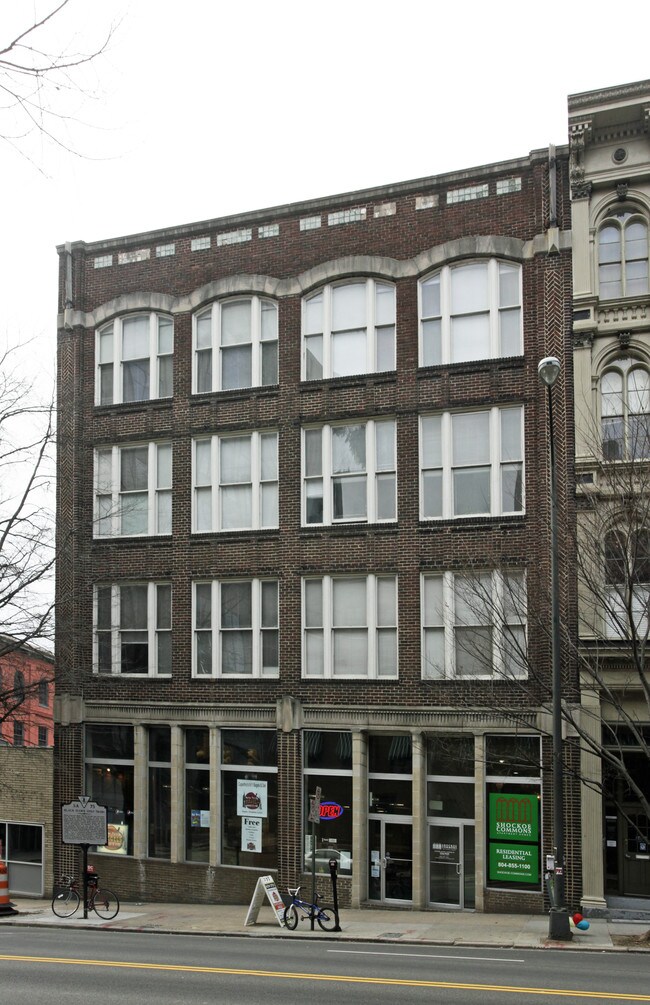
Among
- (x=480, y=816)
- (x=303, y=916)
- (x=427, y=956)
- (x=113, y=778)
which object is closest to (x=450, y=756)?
(x=480, y=816)

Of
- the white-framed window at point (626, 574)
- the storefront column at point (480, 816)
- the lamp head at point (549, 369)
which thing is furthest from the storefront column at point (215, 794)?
the lamp head at point (549, 369)

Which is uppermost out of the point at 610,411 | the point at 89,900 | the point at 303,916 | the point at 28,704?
the point at 610,411

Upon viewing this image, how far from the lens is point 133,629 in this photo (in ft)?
94.0

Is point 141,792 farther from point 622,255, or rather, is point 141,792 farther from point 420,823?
point 622,255

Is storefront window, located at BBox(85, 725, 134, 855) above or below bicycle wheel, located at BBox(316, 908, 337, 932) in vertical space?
above

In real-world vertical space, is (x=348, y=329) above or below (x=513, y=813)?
above

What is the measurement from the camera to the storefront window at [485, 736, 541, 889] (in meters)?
23.3

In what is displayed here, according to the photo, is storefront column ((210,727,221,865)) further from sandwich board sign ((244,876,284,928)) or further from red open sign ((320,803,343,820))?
sandwich board sign ((244,876,284,928))

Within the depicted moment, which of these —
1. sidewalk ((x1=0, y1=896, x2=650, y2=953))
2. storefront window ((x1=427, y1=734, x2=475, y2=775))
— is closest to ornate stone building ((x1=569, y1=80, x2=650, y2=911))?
sidewalk ((x1=0, y1=896, x2=650, y2=953))

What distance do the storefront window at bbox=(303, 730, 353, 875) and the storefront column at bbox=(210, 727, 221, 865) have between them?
2.39m

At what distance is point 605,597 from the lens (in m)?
21.0

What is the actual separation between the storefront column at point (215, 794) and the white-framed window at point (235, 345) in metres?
8.91

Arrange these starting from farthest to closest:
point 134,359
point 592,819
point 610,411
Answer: point 134,359 → point 610,411 → point 592,819

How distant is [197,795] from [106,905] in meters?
3.65
